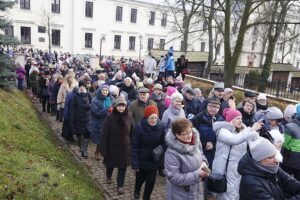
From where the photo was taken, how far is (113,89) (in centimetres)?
875

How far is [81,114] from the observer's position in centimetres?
868

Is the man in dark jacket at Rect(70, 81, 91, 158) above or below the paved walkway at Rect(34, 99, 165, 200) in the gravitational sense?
above

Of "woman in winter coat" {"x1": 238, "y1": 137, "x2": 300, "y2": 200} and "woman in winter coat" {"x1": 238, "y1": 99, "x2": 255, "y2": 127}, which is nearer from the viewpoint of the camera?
"woman in winter coat" {"x1": 238, "y1": 137, "x2": 300, "y2": 200}

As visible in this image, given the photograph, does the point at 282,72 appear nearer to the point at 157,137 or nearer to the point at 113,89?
the point at 113,89

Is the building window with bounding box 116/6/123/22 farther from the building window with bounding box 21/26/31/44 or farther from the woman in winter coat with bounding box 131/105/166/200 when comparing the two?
the woman in winter coat with bounding box 131/105/166/200

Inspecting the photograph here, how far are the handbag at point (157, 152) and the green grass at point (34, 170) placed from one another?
149cm

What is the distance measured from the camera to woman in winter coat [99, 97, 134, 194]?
668 cm

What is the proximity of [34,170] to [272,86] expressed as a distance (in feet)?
41.7

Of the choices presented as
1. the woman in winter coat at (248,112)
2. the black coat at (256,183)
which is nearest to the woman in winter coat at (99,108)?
the woman in winter coat at (248,112)

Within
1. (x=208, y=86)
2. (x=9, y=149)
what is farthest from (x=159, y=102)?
(x=208, y=86)

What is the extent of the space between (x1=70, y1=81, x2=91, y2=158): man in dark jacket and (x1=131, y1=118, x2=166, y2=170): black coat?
292 cm

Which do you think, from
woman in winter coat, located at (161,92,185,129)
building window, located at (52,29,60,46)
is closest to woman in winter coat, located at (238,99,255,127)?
woman in winter coat, located at (161,92,185,129)

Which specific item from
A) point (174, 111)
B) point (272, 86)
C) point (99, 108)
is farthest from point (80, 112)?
point (272, 86)

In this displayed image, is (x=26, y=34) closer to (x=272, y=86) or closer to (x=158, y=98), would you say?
(x=272, y=86)
